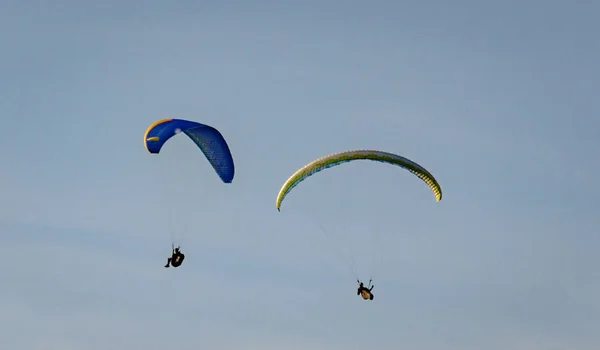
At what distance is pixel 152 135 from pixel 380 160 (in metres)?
10.1

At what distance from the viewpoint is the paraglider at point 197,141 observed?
58.5m

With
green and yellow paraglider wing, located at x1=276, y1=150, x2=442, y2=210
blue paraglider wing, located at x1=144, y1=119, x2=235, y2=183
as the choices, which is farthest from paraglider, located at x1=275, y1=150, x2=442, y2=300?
blue paraglider wing, located at x1=144, y1=119, x2=235, y2=183

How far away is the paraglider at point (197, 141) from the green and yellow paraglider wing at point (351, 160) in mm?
3004

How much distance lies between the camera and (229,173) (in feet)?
196

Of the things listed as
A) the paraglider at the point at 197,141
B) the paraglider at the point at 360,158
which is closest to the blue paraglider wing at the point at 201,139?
the paraglider at the point at 197,141

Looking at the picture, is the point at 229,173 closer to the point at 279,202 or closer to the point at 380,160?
the point at 279,202

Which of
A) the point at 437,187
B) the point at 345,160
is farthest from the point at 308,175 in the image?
the point at 437,187

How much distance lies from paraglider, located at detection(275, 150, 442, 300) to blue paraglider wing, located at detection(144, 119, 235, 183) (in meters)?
2.99

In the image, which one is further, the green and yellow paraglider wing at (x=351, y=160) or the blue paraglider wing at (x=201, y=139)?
the blue paraglider wing at (x=201, y=139)

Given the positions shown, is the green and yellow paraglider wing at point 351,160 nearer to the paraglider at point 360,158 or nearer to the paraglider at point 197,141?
the paraglider at point 360,158

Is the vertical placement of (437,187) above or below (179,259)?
above

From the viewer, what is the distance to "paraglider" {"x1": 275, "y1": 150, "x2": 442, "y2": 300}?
57.2 meters

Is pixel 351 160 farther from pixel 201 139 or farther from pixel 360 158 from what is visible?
pixel 201 139

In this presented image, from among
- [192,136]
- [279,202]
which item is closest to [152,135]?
[192,136]
